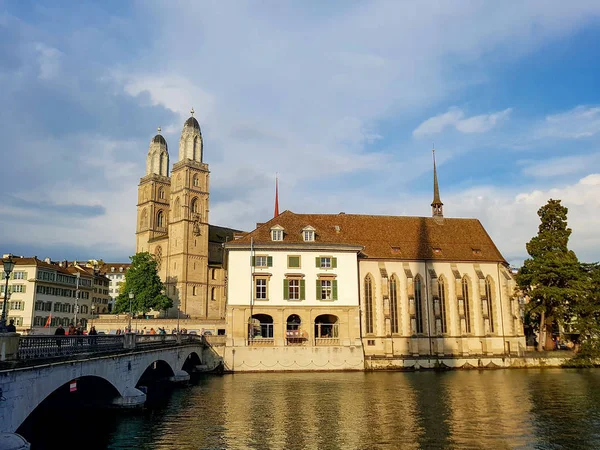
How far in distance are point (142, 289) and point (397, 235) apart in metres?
41.5

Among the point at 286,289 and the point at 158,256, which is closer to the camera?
the point at 286,289

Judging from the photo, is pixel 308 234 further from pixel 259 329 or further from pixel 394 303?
pixel 394 303

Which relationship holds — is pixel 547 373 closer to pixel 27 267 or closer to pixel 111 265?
pixel 27 267

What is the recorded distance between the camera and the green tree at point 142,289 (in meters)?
80.8

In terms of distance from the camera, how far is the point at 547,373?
4744 cm

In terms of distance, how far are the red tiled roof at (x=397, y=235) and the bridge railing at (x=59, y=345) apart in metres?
28.5

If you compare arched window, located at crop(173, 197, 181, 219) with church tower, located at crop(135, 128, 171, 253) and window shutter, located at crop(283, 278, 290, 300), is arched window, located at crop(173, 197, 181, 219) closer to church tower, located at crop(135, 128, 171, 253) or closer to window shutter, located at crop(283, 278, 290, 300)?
Answer: church tower, located at crop(135, 128, 171, 253)

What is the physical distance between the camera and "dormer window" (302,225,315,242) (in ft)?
177

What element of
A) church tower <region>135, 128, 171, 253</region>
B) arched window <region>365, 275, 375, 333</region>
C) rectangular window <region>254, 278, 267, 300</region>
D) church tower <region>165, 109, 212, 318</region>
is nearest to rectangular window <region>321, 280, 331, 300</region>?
arched window <region>365, 275, 375, 333</region>

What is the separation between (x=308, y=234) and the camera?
177 feet

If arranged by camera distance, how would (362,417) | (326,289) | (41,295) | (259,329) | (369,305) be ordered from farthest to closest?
1. (41,295)
2. (259,329)
3. (369,305)
4. (326,289)
5. (362,417)

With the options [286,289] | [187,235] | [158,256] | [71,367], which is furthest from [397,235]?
[158,256]

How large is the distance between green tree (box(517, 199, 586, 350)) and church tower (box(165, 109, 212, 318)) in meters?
55.0

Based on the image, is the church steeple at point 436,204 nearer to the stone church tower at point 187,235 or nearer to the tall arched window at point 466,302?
the tall arched window at point 466,302
